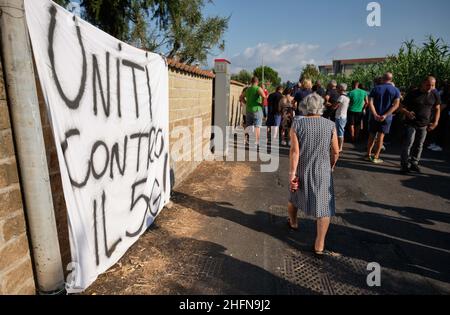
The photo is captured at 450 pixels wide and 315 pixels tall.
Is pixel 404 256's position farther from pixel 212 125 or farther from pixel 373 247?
pixel 212 125

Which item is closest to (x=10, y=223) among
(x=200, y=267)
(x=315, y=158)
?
(x=200, y=267)

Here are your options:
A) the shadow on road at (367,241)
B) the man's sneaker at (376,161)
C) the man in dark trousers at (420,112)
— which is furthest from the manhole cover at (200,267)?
the man's sneaker at (376,161)

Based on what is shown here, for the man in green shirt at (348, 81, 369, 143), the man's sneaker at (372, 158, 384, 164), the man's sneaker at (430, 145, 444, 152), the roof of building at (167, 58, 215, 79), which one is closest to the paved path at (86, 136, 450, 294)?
the man's sneaker at (372, 158, 384, 164)

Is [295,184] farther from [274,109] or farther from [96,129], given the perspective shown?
[274,109]

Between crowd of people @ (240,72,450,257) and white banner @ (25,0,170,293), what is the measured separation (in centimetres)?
177

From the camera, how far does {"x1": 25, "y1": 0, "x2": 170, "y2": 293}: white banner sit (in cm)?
219

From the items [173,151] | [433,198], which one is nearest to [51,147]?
[173,151]

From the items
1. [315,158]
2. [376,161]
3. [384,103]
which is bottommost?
[376,161]

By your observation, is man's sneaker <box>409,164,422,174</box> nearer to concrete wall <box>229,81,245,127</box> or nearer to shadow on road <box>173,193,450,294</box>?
shadow on road <box>173,193,450,294</box>

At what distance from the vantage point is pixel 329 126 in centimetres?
319

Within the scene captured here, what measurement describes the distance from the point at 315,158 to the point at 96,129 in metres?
2.16

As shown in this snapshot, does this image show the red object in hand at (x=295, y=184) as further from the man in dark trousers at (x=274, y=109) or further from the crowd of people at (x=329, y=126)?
the man in dark trousers at (x=274, y=109)

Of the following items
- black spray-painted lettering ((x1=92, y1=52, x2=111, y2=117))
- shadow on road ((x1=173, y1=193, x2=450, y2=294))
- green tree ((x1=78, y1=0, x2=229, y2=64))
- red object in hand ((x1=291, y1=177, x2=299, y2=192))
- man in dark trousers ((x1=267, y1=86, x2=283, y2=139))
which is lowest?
shadow on road ((x1=173, y1=193, x2=450, y2=294))

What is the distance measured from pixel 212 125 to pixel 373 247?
5.97 meters
